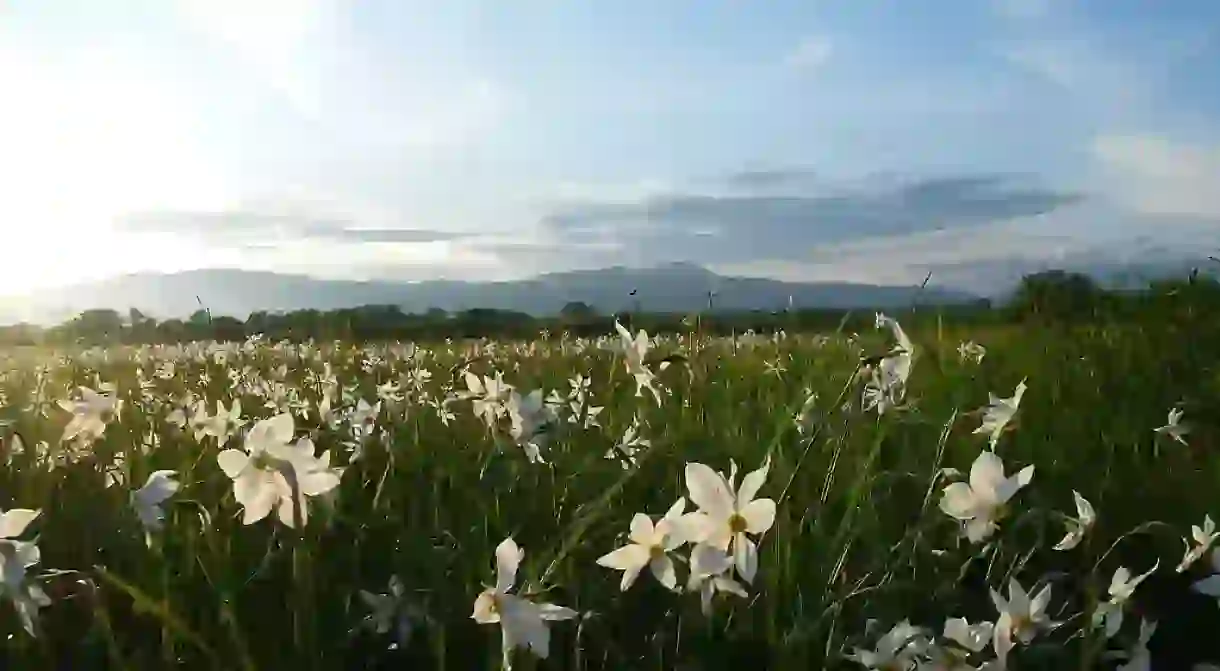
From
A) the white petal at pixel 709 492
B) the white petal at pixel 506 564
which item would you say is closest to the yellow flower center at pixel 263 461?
the white petal at pixel 506 564

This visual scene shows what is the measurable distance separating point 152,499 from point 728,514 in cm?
127

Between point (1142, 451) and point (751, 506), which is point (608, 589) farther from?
point (1142, 451)

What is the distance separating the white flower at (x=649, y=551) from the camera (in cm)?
176

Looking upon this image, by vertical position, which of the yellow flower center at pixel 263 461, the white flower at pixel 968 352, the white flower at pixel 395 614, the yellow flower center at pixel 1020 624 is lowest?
the white flower at pixel 395 614

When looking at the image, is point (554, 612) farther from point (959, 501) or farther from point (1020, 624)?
point (959, 501)

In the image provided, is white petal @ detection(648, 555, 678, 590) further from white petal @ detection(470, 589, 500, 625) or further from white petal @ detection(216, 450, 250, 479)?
white petal @ detection(216, 450, 250, 479)

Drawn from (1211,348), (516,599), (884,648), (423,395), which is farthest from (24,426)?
(1211,348)

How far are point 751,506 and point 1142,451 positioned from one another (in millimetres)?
3129

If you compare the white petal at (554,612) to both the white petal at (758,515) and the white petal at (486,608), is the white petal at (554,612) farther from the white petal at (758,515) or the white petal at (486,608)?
the white petal at (758,515)

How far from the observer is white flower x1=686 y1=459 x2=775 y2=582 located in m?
1.65

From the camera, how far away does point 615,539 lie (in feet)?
8.16

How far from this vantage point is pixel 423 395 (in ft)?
16.3

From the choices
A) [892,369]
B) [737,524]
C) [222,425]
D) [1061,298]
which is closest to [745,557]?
[737,524]

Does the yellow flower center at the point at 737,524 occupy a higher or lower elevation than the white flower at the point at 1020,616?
higher
